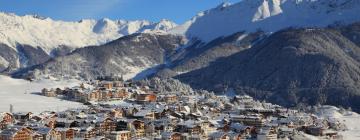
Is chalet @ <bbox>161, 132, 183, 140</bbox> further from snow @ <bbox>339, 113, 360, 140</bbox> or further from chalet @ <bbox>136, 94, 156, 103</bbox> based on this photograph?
chalet @ <bbox>136, 94, 156, 103</bbox>

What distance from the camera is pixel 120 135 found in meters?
92.2

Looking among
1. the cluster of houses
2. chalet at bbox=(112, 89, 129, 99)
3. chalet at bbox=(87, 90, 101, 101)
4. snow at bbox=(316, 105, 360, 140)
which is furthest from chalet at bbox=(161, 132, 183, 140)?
chalet at bbox=(112, 89, 129, 99)

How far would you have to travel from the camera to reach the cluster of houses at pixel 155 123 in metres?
91.6

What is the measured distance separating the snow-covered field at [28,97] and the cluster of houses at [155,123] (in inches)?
231

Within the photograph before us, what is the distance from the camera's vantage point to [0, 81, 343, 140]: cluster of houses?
9162 cm

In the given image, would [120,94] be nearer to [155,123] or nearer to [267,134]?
[155,123]

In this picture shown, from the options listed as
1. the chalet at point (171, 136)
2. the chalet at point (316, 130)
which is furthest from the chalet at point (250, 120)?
the chalet at point (171, 136)

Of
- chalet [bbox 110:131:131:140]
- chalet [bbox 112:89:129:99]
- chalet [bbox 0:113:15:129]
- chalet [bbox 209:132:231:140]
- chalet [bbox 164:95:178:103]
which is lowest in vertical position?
chalet [bbox 209:132:231:140]

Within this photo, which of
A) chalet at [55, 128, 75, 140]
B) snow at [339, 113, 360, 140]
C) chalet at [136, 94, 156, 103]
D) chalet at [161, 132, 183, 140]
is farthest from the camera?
chalet at [136, 94, 156, 103]

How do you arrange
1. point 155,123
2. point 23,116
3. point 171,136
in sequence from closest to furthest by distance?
point 171,136 → point 155,123 → point 23,116

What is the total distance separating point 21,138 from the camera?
8400cm

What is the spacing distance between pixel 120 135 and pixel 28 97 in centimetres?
5256

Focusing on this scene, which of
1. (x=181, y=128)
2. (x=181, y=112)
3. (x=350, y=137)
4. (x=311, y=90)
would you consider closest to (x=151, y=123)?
(x=181, y=128)

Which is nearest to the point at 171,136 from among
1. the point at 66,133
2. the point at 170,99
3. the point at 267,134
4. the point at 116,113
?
the point at 66,133
